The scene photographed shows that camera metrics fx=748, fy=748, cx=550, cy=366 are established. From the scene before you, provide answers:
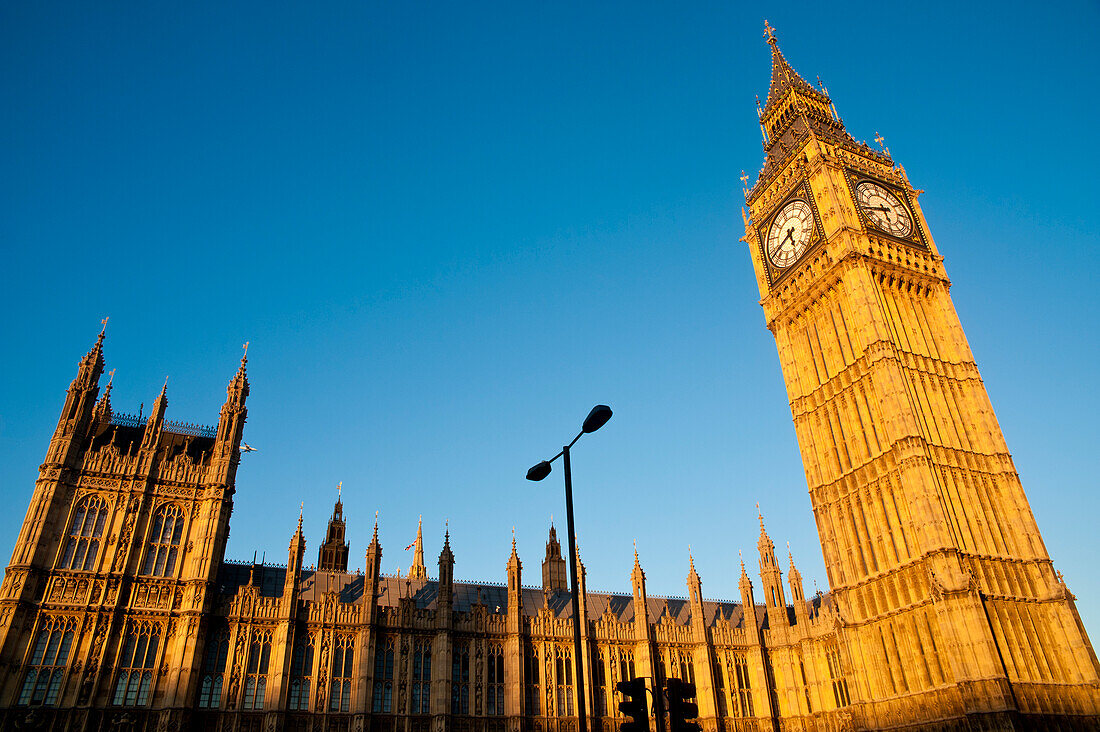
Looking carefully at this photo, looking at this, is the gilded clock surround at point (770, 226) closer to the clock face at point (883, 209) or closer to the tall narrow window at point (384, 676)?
the clock face at point (883, 209)

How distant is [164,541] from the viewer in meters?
40.4

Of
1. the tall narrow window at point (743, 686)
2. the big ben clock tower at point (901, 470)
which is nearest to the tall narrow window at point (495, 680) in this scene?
the tall narrow window at point (743, 686)

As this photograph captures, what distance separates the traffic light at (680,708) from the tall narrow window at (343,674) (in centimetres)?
2977

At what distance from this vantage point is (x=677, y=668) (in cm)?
4888

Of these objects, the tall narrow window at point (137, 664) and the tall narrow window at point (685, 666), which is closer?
the tall narrow window at point (137, 664)

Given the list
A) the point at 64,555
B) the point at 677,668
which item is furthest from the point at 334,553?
the point at 677,668

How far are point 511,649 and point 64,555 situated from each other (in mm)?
24488

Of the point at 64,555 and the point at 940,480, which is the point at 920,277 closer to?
the point at 940,480

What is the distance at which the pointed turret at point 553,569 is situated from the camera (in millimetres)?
55750

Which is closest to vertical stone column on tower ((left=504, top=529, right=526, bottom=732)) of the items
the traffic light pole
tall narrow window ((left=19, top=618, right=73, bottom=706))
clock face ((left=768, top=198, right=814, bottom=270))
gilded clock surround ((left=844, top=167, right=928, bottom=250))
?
tall narrow window ((left=19, top=618, right=73, bottom=706))

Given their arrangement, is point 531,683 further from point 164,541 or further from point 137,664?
point 164,541

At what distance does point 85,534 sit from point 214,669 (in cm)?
978

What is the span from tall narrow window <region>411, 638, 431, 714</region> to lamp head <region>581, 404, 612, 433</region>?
3062 centimetres

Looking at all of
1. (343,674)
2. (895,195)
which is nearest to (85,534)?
(343,674)
